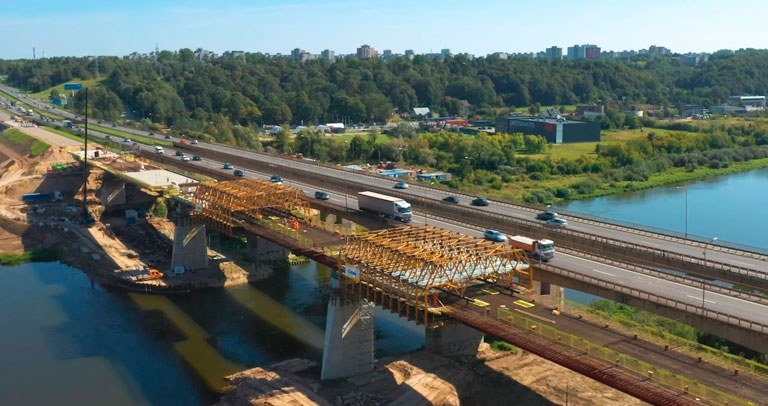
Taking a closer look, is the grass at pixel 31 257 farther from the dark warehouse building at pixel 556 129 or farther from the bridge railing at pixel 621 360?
the dark warehouse building at pixel 556 129

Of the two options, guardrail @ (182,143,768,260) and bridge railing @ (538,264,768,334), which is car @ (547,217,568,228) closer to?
guardrail @ (182,143,768,260)

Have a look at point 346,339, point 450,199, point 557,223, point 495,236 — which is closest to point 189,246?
point 450,199

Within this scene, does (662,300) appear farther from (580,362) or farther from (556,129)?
(556,129)

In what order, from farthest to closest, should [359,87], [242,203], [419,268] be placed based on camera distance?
[359,87] < [242,203] < [419,268]

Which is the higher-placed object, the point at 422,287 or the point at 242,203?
the point at 242,203

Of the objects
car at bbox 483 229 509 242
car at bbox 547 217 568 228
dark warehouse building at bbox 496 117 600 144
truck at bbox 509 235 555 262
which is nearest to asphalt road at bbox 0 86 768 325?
truck at bbox 509 235 555 262

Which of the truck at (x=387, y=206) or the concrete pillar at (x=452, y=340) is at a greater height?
the truck at (x=387, y=206)

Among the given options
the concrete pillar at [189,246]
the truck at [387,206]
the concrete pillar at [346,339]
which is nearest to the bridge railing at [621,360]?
the concrete pillar at [346,339]
